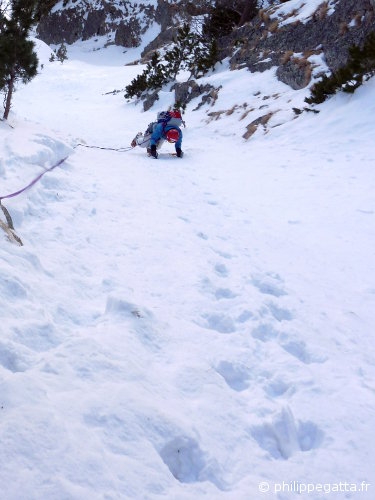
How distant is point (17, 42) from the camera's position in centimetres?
1047

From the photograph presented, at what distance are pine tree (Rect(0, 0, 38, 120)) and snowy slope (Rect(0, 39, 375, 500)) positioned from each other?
15.1 ft

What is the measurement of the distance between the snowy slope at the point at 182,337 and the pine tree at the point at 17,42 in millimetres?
4616

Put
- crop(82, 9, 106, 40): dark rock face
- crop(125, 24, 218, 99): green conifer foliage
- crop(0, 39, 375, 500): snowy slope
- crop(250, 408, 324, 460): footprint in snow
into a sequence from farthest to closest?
crop(82, 9, 106, 40): dark rock face < crop(125, 24, 218, 99): green conifer foliage < crop(250, 408, 324, 460): footprint in snow < crop(0, 39, 375, 500): snowy slope

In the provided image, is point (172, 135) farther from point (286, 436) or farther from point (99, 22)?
point (99, 22)

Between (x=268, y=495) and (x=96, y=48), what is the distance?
60329 mm

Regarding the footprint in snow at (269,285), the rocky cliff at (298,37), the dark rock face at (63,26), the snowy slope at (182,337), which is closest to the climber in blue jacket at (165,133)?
the snowy slope at (182,337)

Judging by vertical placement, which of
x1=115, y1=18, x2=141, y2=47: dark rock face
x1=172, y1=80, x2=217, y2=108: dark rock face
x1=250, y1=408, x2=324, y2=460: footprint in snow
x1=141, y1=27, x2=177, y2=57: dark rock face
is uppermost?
x1=115, y1=18, x2=141, y2=47: dark rock face

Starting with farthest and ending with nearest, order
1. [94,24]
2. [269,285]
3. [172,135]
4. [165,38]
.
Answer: [94,24], [165,38], [172,135], [269,285]

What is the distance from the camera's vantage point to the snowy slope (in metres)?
2.05

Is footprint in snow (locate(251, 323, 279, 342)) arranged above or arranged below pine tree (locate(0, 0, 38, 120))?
below

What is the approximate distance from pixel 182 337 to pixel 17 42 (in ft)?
34.6

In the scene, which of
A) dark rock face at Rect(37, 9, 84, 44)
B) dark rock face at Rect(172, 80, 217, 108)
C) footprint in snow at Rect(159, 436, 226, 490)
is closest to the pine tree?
dark rock face at Rect(172, 80, 217, 108)

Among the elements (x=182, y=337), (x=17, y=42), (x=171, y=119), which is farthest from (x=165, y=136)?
(x=182, y=337)

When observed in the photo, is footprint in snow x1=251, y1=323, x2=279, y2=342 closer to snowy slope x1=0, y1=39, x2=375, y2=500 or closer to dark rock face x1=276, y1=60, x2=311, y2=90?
snowy slope x1=0, y1=39, x2=375, y2=500
